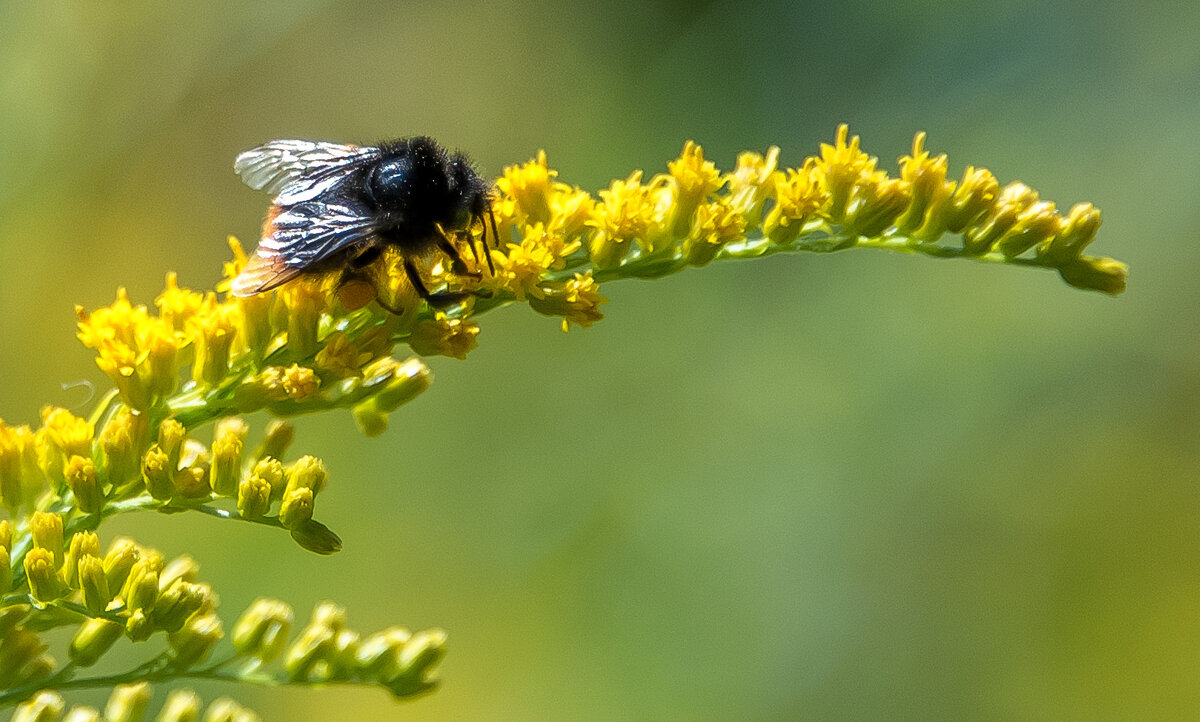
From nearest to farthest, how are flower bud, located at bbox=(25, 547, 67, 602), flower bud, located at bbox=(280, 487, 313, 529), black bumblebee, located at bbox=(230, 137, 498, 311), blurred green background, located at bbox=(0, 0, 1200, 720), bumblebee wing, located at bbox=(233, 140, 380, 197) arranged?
flower bud, located at bbox=(25, 547, 67, 602) → flower bud, located at bbox=(280, 487, 313, 529) → black bumblebee, located at bbox=(230, 137, 498, 311) → bumblebee wing, located at bbox=(233, 140, 380, 197) → blurred green background, located at bbox=(0, 0, 1200, 720)

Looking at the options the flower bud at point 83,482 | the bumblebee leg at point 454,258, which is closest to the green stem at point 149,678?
the flower bud at point 83,482

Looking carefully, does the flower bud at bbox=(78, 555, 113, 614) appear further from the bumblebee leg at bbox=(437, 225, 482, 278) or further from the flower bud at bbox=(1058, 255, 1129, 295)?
the flower bud at bbox=(1058, 255, 1129, 295)

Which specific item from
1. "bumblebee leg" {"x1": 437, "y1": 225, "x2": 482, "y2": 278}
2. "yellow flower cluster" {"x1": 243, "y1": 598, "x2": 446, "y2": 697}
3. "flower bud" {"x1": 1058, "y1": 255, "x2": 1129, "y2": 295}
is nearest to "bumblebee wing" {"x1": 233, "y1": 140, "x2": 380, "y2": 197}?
"bumblebee leg" {"x1": 437, "y1": 225, "x2": 482, "y2": 278}

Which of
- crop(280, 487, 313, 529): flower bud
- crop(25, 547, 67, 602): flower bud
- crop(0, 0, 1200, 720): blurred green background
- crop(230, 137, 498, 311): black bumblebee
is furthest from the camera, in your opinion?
crop(0, 0, 1200, 720): blurred green background

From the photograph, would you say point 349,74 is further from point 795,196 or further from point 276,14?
point 795,196

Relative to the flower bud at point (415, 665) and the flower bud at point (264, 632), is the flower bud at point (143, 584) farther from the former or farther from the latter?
the flower bud at point (415, 665)

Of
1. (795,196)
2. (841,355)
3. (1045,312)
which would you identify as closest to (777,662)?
(841,355)
